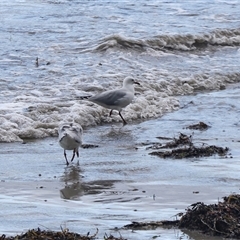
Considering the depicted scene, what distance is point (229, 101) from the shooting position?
39.0 ft

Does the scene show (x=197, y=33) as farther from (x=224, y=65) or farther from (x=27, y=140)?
(x=27, y=140)

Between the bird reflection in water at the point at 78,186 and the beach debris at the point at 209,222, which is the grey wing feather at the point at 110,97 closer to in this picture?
the bird reflection in water at the point at 78,186

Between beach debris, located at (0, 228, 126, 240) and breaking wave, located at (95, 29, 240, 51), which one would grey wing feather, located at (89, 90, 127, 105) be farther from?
beach debris, located at (0, 228, 126, 240)

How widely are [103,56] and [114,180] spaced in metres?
8.39

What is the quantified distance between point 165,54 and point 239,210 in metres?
10.8

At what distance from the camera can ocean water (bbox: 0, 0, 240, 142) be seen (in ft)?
35.8

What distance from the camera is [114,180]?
7242mm

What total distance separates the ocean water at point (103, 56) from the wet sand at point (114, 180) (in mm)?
756

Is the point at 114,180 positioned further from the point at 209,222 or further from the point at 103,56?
the point at 103,56

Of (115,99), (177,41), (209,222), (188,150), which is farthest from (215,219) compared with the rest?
(177,41)

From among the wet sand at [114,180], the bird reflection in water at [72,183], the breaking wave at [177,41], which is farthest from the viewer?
the breaking wave at [177,41]

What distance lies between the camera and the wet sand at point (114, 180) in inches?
223

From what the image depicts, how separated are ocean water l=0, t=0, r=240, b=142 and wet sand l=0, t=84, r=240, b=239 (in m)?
0.76

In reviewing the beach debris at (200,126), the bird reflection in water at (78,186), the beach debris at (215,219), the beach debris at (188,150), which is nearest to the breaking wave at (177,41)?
the beach debris at (200,126)
